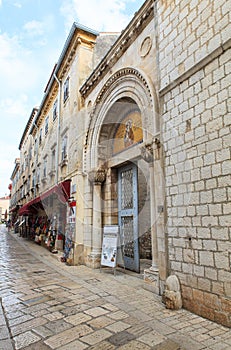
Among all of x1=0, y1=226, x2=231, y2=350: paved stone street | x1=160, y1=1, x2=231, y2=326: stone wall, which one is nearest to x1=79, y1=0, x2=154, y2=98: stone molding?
x1=160, y1=1, x2=231, y2=326: stone wall

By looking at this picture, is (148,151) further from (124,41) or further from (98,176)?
(124,41)

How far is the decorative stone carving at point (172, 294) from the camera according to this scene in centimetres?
341

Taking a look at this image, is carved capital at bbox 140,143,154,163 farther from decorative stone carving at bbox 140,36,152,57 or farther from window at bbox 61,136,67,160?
window at bbox 61,136,67,160

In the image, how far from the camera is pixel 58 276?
560 cm

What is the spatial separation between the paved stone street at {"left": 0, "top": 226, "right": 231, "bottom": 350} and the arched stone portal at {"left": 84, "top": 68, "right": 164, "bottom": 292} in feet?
5.85

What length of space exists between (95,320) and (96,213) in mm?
3938

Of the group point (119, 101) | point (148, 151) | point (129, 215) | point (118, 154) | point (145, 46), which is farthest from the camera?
point (118, 154)

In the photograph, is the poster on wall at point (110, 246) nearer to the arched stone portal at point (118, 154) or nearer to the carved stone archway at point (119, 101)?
the arched stone portal at point (118, 154)

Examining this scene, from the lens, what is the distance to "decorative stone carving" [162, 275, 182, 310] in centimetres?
341

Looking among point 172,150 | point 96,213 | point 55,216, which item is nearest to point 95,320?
point 172,150

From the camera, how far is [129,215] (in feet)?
20.2

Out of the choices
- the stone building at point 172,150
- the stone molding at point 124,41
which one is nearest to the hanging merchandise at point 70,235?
the stone building at point 172,150

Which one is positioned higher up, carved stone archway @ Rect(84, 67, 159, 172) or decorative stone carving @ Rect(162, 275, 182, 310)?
carved stone archway @ Rect(84, 67, 159, 172)

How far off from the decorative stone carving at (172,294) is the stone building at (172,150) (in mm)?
88
